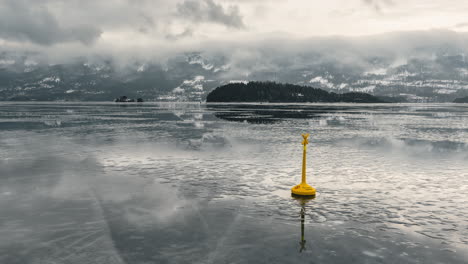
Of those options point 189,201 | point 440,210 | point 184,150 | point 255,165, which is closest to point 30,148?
point 184,150

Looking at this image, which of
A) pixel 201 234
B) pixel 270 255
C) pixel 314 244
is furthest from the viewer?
pixel 201 234

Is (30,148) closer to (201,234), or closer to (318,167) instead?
(318,167)

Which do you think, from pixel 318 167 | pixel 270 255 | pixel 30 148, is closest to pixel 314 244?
pixel 270 255

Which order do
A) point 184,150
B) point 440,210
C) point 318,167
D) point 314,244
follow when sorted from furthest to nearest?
point 184,150 < point 318,167 < point 440,210 < point 314,244

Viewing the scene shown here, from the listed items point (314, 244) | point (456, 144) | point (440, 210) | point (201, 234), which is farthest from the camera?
point (456, 144)

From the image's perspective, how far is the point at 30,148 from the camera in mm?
35844

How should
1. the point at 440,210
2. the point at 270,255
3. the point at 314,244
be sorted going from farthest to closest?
1. the point at 440,210
2. the point at 314,244
3. the point at 270,255

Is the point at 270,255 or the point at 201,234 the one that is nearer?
the point at 270,255

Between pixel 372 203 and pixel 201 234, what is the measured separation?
791cm

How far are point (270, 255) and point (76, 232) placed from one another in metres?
6.41

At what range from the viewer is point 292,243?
12375 millimetres

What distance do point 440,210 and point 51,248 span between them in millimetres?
13978

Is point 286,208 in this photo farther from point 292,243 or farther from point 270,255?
point 270,255

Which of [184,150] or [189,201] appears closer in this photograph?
[189,201]
